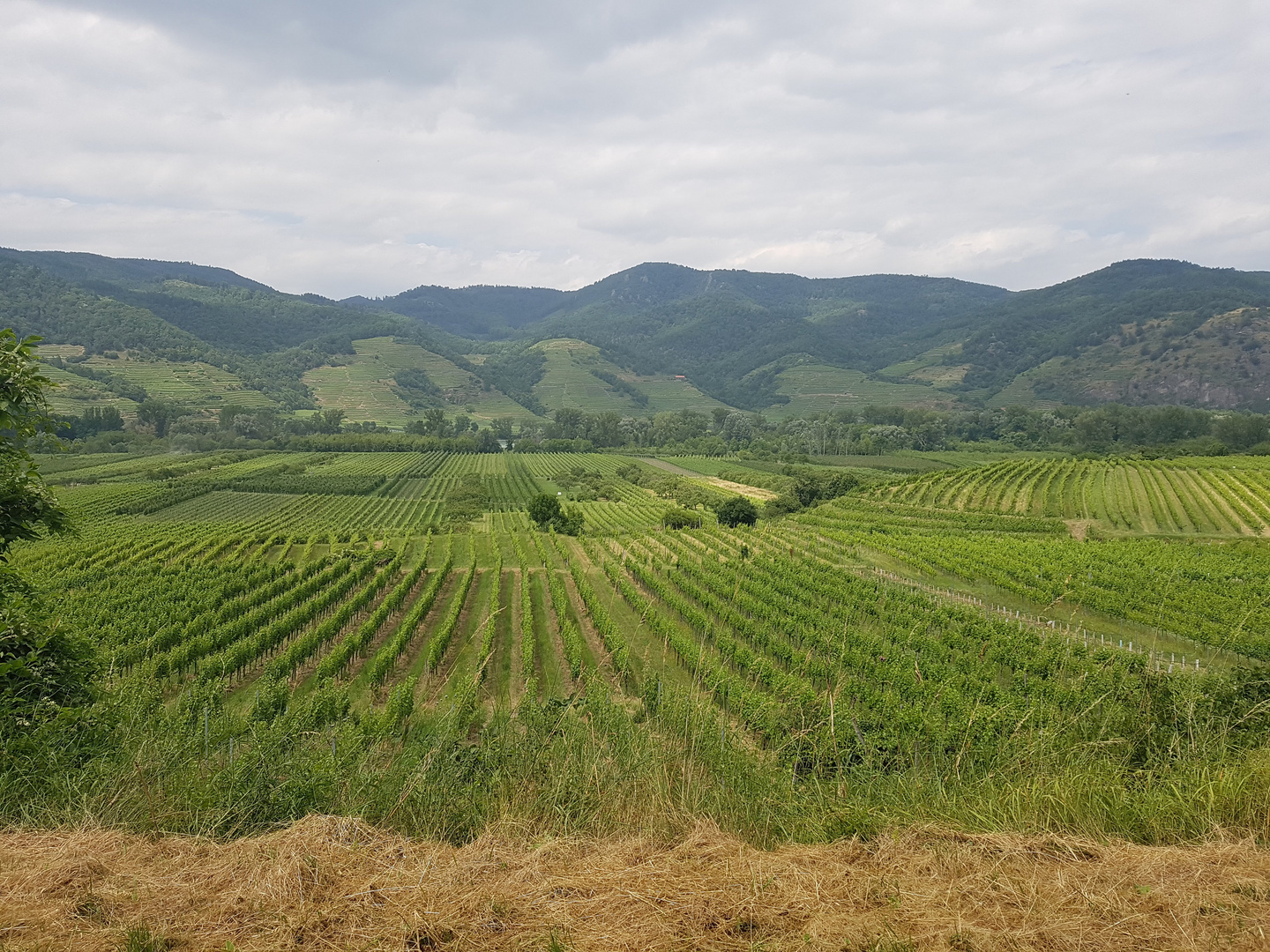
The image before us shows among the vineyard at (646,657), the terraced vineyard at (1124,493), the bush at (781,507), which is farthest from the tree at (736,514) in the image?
the terraced vineyard at (1124,493)

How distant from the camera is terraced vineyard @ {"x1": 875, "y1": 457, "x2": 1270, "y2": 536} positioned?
49656 millimetres

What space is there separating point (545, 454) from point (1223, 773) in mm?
127028

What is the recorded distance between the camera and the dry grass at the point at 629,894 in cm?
303

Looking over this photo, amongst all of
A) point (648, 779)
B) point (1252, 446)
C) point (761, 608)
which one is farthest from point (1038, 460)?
point (648, 779)

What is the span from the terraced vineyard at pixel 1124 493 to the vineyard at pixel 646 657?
93cm

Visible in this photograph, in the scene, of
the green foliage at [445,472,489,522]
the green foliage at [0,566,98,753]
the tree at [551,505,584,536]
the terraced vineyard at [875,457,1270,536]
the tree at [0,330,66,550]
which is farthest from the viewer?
the green foliage at [445,472,489,522]

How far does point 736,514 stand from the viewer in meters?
57.3

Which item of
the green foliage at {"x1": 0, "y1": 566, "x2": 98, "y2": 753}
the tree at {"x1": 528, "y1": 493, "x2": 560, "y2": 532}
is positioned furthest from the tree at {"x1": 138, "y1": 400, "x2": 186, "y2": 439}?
the green foliage at {"x1": 0, "y1": 566, "x2": 98, "y2": 753}

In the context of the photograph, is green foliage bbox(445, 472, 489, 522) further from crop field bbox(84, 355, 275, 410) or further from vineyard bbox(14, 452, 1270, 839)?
crop field bbox(84, 355, 275, 410)

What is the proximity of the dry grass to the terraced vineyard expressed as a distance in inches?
2268

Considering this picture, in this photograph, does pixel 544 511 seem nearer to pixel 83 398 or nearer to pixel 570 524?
pixel 570 524

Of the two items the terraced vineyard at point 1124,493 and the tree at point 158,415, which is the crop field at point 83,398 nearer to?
the tree at point 158,415

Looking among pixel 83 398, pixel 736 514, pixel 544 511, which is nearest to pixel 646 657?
pixel 544 511

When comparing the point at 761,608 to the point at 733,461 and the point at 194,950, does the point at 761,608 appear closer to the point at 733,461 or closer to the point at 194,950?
the point at 194,950
